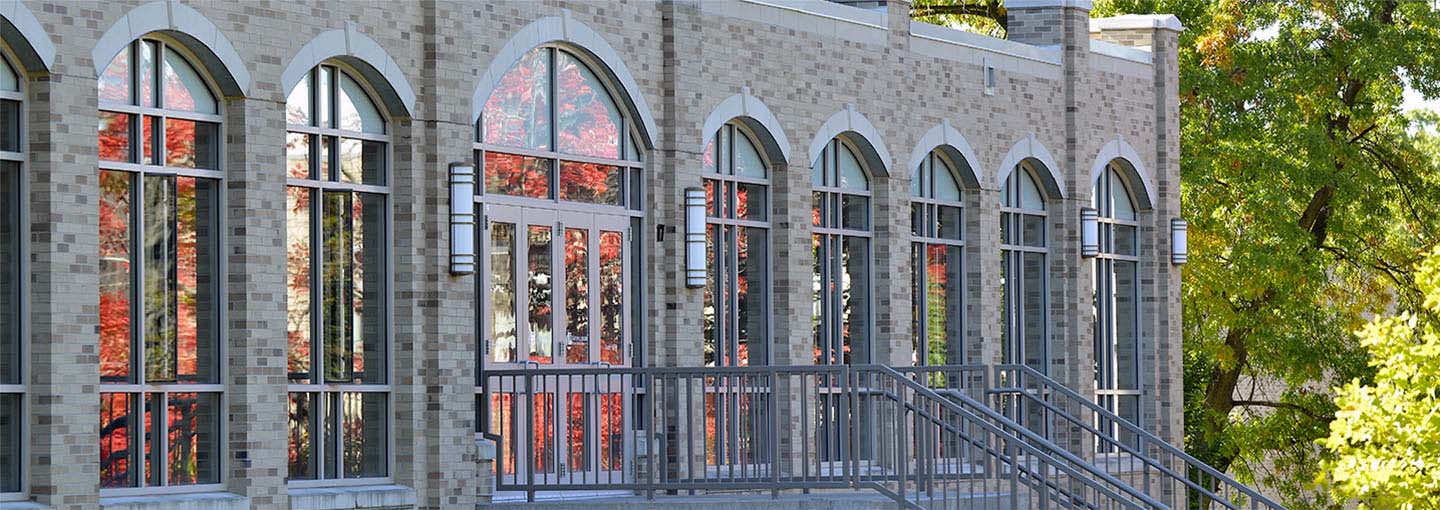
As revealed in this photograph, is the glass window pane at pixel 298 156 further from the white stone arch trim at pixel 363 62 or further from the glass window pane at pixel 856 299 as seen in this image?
the glass window pane at pixel 856 299

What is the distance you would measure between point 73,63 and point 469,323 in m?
3.79

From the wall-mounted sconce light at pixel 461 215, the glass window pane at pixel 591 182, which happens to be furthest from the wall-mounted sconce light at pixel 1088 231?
the wall-mounted sconce light at pixel 461 215

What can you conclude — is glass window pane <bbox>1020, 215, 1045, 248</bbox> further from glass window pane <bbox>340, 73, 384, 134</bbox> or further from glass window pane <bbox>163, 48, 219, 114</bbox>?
glass window pane <bbox>163, 48, 219, 114</bbox>

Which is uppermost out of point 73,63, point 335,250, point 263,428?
point 73,63

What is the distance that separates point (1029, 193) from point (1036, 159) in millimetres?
488

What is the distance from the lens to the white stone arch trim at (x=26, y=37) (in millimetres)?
12727

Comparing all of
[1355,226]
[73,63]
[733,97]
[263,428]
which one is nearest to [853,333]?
[733,97]

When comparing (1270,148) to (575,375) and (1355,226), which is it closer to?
(1355,226)

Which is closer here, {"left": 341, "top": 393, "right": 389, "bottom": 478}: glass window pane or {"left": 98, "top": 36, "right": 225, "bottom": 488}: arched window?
{"left": 98, "top": 36, "right": 225, "bottom": 488}: arched window

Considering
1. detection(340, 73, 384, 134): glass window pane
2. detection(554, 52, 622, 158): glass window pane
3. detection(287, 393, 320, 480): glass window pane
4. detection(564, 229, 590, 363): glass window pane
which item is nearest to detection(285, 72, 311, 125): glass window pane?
detection(340, 73, 384, 134): glass window pane

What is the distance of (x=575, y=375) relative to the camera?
16.8 m

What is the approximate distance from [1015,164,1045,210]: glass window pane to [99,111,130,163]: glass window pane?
11.2m

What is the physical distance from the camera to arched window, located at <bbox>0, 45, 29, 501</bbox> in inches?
515

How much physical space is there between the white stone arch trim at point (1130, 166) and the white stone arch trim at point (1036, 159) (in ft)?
Answer: 2.01
